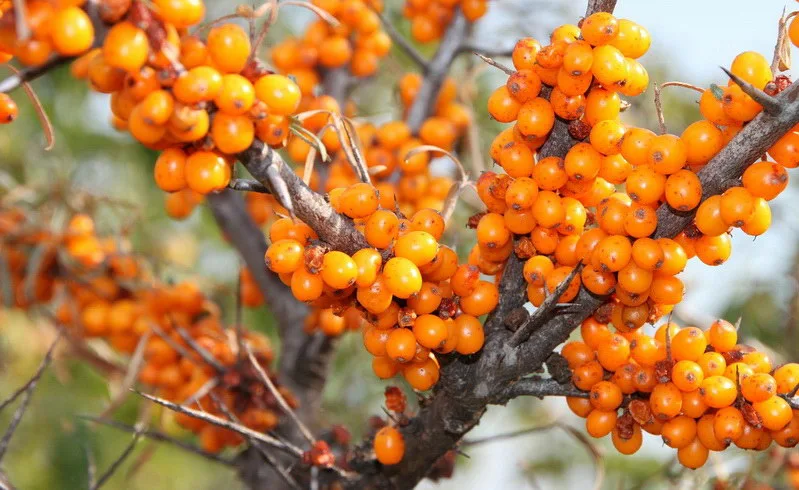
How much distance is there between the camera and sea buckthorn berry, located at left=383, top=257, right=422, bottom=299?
3.44 feet

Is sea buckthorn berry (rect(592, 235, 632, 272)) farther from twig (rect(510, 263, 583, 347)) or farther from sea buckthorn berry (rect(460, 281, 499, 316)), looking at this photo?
sea buckthorn berry (rect(460, 281, 499, 316))

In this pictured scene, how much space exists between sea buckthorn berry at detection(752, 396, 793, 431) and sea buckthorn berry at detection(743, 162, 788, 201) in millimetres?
314

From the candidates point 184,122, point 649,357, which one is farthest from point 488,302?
point 184,122

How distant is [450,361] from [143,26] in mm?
688

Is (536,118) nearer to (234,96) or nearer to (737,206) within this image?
(737,206)

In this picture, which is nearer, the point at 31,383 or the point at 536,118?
the point at 536,118

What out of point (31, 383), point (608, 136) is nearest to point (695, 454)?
point (608, 136)

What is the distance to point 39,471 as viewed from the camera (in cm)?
296

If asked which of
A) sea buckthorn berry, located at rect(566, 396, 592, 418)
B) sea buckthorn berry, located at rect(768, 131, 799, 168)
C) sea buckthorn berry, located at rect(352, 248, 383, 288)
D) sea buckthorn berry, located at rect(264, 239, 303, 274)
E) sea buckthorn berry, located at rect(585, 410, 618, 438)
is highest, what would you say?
sea buckthorn berry, located at rect(768, 131, 799, 168)

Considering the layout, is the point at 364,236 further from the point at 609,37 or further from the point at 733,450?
the point at 733,450

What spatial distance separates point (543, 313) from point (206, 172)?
0.50 m

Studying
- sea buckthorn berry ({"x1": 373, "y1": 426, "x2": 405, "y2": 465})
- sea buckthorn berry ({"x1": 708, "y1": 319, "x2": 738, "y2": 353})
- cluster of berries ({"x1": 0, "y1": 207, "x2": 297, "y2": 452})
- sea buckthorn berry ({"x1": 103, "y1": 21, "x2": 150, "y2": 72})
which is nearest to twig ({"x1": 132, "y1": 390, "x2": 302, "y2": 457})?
sea buckthorn berry ({"x1": 373, "y1": 426, "x2": 405, "y2": 465})

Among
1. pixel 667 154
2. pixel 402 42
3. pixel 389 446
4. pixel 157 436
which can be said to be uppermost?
pixel 667 154

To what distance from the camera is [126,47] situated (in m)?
0.86
